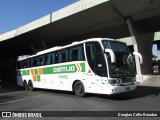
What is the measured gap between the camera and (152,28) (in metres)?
29.8

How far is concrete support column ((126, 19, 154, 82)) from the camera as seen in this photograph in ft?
82.5

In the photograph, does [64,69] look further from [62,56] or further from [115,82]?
[115,82]

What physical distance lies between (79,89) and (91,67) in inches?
70.9

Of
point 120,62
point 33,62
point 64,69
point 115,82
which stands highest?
point 33,62

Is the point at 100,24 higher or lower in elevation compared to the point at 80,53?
higher

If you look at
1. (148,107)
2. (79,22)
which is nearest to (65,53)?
(148,107)

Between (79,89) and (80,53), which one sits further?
(79,89)

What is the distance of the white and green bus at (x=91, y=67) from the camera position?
11.2 meters

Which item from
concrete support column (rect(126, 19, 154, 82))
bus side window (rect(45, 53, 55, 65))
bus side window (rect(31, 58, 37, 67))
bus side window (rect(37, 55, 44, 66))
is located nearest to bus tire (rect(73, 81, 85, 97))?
bus side window (rect(45, 53, 55, 65))

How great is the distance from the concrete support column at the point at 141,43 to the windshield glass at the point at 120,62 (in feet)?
38.8

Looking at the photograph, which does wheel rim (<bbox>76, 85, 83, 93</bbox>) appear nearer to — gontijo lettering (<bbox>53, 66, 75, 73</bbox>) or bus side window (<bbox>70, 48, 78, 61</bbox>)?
gontijo lettering (<bbox>53, 66, 75, 73</bbox>)

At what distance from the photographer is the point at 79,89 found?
13.2m

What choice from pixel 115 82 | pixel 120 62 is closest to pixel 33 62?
pixel 120 62

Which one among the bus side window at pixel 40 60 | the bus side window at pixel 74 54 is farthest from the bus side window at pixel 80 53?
the bus side window at pixel 40 60
